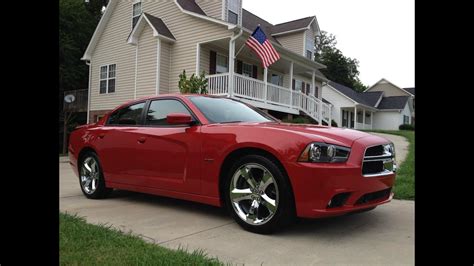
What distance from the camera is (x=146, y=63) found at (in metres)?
18.5

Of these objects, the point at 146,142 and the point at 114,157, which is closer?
the point at 146,142

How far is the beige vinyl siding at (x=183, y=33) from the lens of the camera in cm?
1683

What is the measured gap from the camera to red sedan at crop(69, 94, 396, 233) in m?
3.74

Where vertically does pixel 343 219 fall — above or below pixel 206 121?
below

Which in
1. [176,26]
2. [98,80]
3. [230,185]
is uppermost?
[176,26]

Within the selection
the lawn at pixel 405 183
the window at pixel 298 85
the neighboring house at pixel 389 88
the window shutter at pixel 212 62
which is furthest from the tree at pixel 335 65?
the lawn at pixel 405 183

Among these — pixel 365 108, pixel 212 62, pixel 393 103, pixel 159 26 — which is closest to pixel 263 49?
pixel 212 62

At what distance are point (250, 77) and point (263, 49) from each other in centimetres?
522

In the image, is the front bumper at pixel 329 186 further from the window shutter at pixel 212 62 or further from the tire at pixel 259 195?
the window shutter at pixel 212 62
